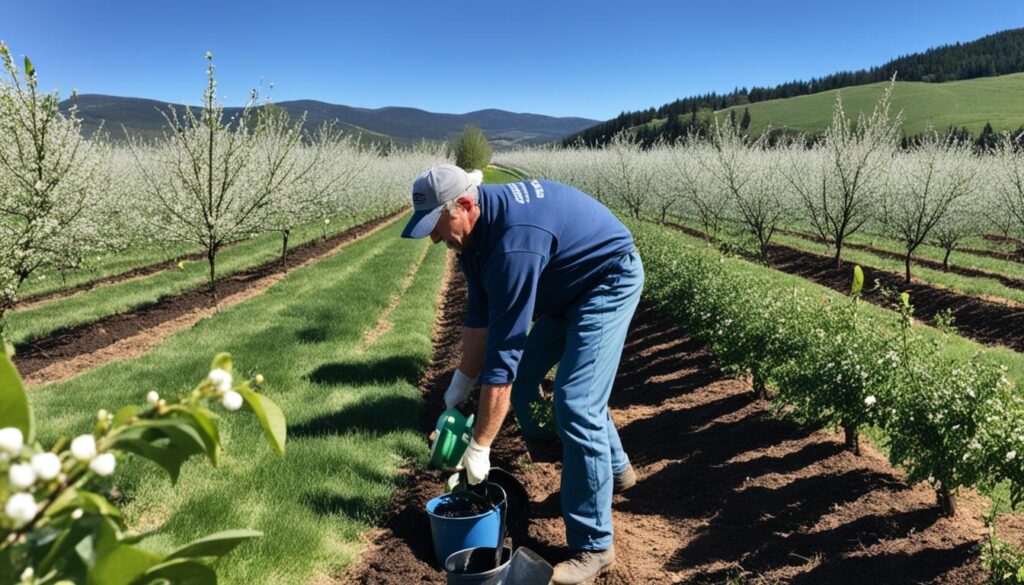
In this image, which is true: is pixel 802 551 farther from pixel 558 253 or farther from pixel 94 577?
pixel 94 577

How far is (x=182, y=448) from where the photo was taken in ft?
2.66

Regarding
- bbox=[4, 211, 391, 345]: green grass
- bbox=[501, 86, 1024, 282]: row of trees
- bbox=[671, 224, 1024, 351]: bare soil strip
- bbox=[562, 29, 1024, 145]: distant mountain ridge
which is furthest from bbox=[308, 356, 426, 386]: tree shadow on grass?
bbox=[562, 29, 1024, 145]: distant mountain ridge

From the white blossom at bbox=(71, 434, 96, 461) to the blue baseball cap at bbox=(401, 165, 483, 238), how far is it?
2190mm

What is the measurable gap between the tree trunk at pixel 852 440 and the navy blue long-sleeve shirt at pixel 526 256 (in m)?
2.02

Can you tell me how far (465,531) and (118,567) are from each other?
2.53 m

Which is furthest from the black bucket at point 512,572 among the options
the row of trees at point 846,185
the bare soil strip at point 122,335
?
the row of trees at point 846,185

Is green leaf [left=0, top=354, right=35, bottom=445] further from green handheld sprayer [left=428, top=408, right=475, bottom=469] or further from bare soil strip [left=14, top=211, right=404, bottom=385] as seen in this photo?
bare soil strip [left=14, top=211, right=404, bottom=385]

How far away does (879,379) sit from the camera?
3660 mm

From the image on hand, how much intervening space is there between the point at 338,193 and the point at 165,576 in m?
23.4

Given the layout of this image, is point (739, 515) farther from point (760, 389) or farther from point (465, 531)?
point (760, 389)

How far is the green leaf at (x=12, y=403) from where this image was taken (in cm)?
68

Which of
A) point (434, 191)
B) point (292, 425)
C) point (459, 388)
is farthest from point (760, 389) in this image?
point (292, 425)

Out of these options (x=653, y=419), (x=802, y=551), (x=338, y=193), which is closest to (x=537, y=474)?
(x=653, y=419)

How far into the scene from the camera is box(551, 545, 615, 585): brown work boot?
3.07 meters
